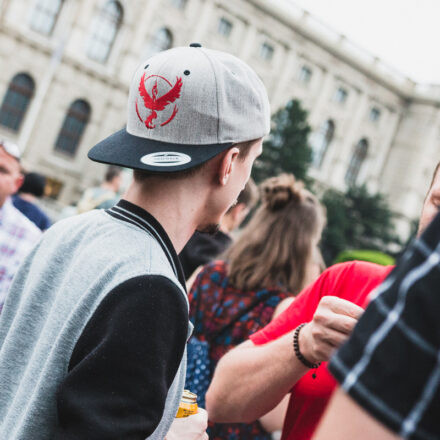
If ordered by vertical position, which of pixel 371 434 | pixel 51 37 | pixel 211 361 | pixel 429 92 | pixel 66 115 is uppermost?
pixel 429 92

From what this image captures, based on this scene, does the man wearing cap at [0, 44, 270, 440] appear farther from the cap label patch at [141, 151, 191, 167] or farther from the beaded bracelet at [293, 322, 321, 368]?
the beaded bracelet at [293, 322, 321, 368]

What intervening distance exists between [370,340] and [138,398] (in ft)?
2.18

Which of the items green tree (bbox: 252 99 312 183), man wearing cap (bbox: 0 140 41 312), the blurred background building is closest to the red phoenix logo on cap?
man wearing cap (bbox: 0 140 41 312)

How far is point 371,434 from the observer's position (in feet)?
1.79

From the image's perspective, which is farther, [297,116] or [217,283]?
[297,116]

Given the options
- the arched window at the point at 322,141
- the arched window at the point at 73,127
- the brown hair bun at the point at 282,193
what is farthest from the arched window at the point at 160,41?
the brown hair bun at the point at 282,193

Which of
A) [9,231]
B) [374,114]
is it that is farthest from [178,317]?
[374,114]

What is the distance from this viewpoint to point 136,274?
112 cm

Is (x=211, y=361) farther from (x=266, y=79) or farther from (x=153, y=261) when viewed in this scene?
(x=266, y=79)

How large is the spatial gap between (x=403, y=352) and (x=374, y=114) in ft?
118

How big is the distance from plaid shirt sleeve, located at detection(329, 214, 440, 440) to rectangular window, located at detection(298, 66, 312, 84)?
103 ft

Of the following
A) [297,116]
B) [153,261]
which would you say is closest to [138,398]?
[153,261]

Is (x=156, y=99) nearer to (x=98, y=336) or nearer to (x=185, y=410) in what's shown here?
(x=98, y=336)

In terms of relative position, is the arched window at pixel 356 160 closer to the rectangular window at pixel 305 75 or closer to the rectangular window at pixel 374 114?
the rectangular window at pixel 374 114
